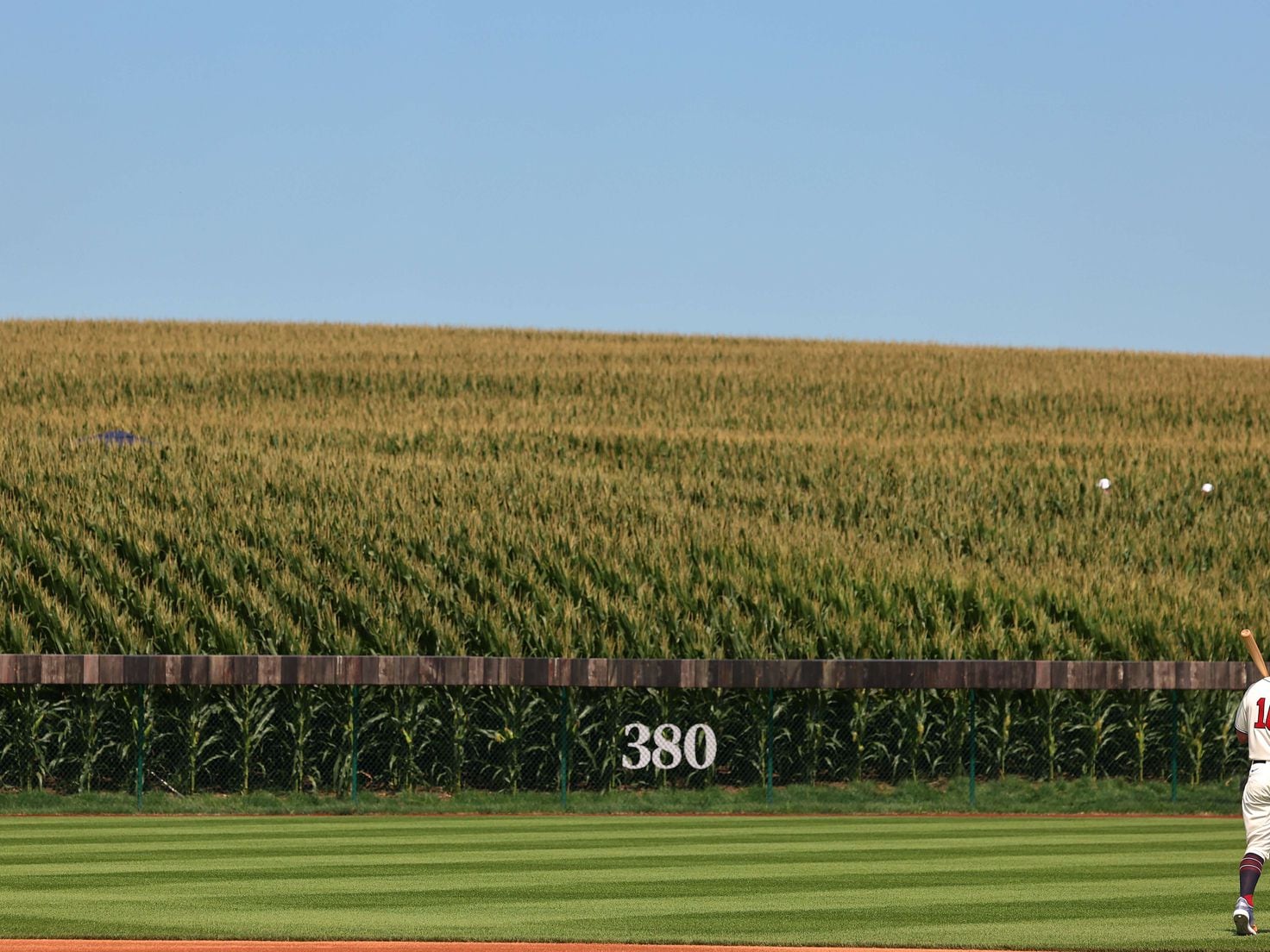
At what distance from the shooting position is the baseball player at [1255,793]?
11.0 meters

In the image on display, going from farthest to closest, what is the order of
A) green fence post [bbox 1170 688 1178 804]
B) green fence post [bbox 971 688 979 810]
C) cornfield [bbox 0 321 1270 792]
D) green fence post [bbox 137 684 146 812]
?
cornfield [bbox 0 321 1270 792] → green fence post [bbox 1170 688 1178 804] → green fence post [bbox 971 688 979 810] → green fence post [bbox 137 684 146 812]

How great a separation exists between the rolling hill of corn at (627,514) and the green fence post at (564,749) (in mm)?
3274

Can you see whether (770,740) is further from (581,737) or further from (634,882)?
(634,882)

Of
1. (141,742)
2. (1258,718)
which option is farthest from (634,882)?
(141,742)

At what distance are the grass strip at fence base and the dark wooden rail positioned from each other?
5.26 feet

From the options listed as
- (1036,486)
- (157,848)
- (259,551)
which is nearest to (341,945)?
(157,848)

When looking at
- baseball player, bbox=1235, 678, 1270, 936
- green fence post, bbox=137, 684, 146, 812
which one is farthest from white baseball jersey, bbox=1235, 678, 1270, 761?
green fence post, bbox=137, 684, 146, 812

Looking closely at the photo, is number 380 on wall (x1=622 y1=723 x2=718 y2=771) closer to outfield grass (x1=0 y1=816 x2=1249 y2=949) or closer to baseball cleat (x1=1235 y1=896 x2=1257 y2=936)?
outfield grass (x1=0 y1=816 x2=1249 y2=949)

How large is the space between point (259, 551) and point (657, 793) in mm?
9565

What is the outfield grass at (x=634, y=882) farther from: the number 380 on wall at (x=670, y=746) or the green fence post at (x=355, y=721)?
the number 380 on wall at (x=670, y=746)

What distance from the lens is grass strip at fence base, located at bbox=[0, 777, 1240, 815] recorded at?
24.8 m

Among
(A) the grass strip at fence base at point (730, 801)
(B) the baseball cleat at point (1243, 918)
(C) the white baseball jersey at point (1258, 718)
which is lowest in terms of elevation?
(A) the grass strip at fence base at point (730, 801)

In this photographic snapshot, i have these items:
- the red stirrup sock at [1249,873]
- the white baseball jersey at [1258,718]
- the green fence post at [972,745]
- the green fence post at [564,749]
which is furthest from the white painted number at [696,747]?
the white baseball jersey at [1258,718]

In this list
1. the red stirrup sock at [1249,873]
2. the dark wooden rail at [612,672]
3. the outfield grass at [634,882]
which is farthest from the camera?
the dark wooden rail at [612,672]
